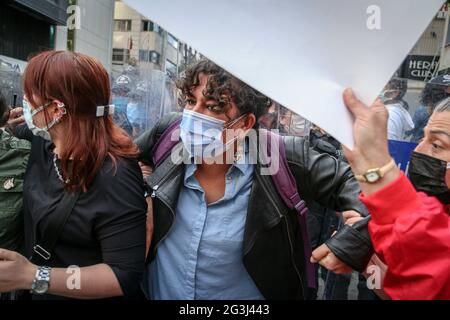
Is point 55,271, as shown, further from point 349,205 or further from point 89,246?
point 349,205

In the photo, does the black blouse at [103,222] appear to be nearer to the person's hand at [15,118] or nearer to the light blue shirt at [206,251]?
the light blue shirt at [206,251]

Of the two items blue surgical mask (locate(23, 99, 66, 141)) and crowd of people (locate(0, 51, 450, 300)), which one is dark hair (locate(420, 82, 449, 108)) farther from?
blue surgical mask (locate(23, 99, 66, 141))

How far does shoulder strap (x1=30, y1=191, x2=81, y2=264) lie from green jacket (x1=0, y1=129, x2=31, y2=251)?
0.23 m

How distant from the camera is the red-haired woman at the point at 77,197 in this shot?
4.53 feet

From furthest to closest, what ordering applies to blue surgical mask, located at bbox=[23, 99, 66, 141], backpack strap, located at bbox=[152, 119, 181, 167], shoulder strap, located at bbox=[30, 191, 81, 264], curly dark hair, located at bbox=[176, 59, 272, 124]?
1. backpack strap, located at bbox=[152, 119, 181, 167]
2. curly dark hair, located at bbox=[176, 59, 272, 124]
3. blue surgical mask, located at bbox=[23, 99, 66, 141]
4. shoulder strap, located at bbox=[30, 191, 81, 264]

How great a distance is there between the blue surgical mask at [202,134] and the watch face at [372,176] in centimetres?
89

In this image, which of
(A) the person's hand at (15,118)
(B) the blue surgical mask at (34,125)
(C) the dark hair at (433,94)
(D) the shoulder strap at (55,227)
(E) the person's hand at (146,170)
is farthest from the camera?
(C) the dark hair at (433,94)

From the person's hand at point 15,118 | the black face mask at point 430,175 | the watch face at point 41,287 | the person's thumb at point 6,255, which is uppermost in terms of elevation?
the person's hand at point 15,118

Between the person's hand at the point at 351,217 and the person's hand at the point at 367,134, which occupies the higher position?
the person's hand at the point at 367,134

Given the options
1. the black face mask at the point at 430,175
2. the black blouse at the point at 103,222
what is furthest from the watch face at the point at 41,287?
the black face mask at the point at 430,175

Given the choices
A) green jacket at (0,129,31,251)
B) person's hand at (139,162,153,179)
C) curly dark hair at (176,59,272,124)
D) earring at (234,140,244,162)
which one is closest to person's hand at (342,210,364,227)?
earring at (234,140,244,162)

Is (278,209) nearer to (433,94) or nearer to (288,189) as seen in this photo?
(288,189)

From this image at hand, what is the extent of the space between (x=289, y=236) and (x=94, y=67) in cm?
104

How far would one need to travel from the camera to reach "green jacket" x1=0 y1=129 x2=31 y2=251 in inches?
62.3
